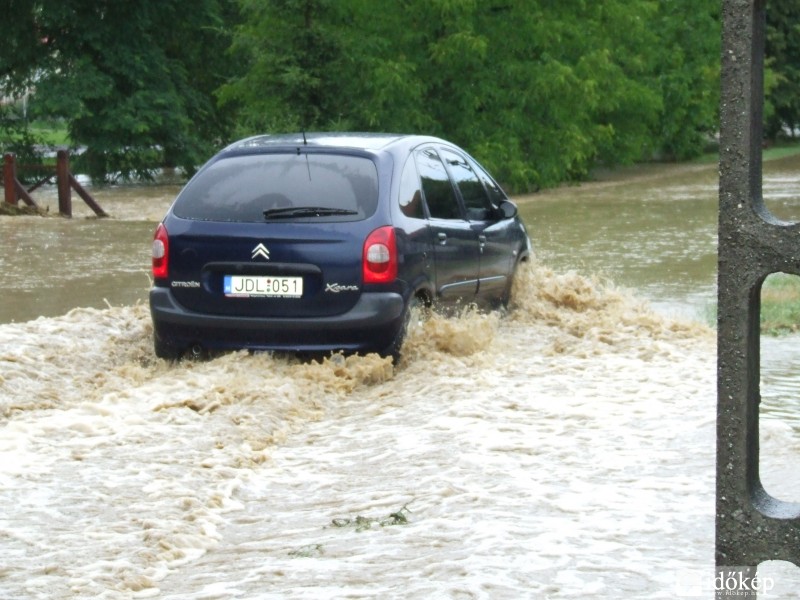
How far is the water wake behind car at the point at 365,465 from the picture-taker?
16.6ft

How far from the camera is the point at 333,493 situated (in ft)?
21.3

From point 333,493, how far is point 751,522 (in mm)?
4541

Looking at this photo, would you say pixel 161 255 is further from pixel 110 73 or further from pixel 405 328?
pixel 110 73

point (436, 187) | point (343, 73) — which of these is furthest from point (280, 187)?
point (343, 73)

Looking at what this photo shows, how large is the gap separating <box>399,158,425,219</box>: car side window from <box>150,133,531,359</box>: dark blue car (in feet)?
0.04

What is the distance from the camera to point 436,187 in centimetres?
1042

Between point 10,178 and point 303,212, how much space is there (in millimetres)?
16701

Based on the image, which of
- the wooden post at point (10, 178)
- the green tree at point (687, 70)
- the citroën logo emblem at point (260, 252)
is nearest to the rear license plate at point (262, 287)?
the citroën logo emblem at point (260, 252)

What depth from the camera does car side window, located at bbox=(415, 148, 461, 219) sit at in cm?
1021

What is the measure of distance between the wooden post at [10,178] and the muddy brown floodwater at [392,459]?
1331cm

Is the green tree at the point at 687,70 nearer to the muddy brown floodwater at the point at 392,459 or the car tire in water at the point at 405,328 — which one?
the muddy brown floodwater at the point at 392,459

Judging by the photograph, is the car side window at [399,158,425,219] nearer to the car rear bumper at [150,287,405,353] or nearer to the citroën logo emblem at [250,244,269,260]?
the car rear bumper at [150,287,405,353]

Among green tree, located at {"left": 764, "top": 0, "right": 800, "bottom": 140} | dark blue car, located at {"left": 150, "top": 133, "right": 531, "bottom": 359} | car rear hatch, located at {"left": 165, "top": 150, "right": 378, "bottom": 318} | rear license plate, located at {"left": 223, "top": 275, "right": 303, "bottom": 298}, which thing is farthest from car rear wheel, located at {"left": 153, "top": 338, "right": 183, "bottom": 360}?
green tree, located at {"left": 764, "top": 0, "right": 800, "bottom": 140}

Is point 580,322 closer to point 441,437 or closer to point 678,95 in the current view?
point 441,437
